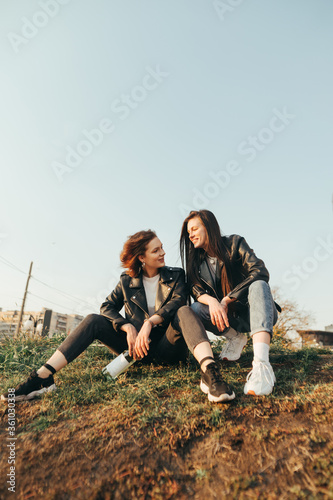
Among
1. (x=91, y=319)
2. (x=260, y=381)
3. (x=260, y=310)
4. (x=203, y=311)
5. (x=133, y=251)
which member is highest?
(x=133, y=251)

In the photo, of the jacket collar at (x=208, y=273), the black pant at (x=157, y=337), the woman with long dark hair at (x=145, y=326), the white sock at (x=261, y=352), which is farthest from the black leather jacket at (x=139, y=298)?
the white sock at (x=261, y=352)

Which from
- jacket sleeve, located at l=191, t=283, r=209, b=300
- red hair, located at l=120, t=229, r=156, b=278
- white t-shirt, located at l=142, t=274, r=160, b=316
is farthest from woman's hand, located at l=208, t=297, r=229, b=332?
red hair, located at l=120, t=229, r=156, b=278

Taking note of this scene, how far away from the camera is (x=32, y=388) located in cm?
269

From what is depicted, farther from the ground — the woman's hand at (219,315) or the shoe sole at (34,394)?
the shoe sole at (34,394)

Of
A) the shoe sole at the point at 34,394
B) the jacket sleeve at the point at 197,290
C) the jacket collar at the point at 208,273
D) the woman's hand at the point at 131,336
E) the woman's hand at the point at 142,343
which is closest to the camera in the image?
the shoe sole at the point at 34,394

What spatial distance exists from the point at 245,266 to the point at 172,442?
1.88 meters

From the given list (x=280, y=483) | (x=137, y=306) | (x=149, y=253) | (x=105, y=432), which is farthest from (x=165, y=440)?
(x=149, y=253)

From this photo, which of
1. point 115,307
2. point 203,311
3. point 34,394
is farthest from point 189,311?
point 34,394

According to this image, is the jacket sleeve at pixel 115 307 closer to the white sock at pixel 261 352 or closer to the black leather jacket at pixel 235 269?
the black leather jacket at pixel 235 269

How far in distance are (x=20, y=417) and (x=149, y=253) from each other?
1.99 meters

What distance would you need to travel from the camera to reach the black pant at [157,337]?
2660 millimetres

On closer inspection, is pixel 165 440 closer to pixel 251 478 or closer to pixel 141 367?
pixel 251 478

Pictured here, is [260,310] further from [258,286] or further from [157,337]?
[157,337]

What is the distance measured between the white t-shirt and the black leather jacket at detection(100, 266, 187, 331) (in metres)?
0.05
